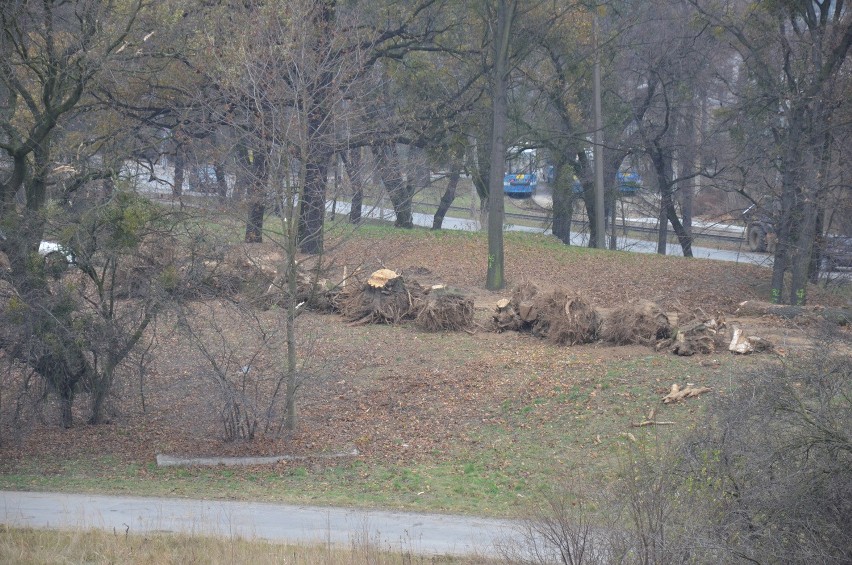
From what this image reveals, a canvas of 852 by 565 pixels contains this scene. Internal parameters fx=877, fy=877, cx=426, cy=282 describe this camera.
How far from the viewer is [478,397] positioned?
47.6ft

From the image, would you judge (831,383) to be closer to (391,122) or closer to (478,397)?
(478,397)

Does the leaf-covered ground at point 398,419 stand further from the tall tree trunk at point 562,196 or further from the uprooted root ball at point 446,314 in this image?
the tall tree trunk at point 562,196

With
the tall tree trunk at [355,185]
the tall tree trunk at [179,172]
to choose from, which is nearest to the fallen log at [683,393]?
the tall tree trunk at [355,185]

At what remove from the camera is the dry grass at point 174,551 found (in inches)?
297

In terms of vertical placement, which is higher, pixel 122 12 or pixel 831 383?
pixel 122 12

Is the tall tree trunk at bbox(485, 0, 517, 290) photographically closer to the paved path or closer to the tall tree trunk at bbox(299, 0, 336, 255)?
the tall tree trunk at bbox(299, 0, 336, 255)

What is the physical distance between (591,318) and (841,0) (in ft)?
34.9

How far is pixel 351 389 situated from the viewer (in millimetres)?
15438

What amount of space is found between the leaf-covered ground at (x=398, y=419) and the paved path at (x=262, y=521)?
2.17 ft

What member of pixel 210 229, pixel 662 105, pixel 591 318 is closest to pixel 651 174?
pixel 662 105

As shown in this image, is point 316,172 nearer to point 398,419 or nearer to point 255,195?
point 255,195

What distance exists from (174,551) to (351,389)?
25.2 feet

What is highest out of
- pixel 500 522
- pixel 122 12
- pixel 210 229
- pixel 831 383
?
pixel 122 12

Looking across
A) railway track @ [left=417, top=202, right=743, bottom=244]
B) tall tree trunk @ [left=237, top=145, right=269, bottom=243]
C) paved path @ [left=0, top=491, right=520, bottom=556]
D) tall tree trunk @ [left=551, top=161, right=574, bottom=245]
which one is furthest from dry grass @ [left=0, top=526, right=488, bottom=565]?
railway track @ [left=417, top=202, right=743, bottom=244]
